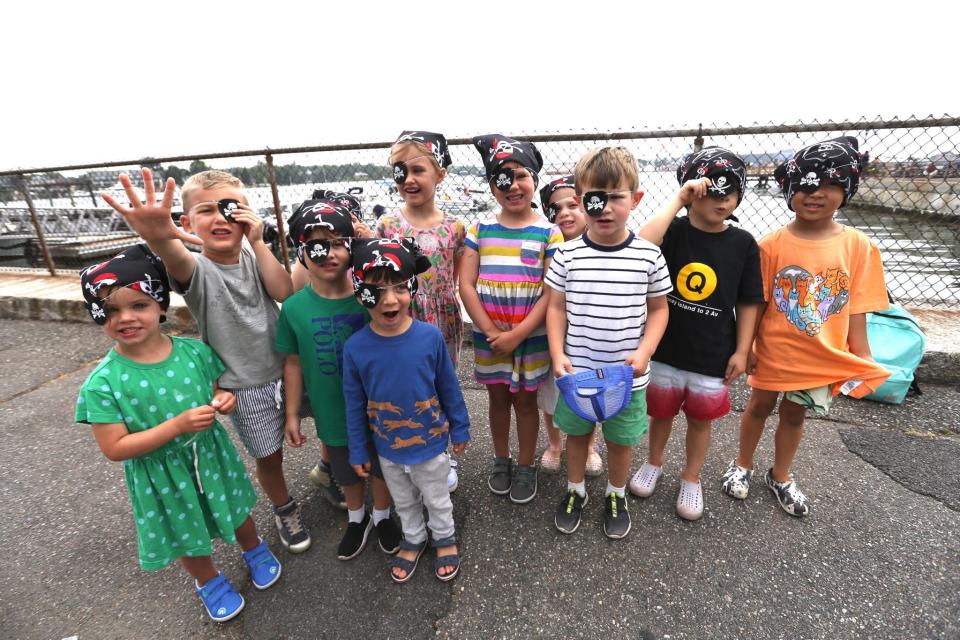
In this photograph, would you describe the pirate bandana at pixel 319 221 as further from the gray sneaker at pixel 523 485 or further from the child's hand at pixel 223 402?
the gray sneaker at pixel 523 485

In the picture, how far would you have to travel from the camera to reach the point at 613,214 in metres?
1.86

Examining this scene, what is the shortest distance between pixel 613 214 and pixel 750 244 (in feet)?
2.31

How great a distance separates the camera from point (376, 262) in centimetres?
169

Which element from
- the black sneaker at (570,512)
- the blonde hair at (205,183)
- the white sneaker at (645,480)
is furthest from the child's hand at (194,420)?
the white sneaker at (645,480)

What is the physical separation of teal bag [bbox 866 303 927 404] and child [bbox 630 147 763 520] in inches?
72.1

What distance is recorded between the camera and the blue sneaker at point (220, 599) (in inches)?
72.1

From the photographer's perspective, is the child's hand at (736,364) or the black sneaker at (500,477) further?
the black sneaker at (500,477)

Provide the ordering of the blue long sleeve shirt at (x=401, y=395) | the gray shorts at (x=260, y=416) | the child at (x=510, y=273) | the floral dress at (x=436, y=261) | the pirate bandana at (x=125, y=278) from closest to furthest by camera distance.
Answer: the pirate bandana at (x=125, y=278) → the blue long sleeve shirt at (x=401, y=395) → the gray shorts at (x=260, y=416) → the child at (x=510, y=273) → the floral dress at (x=436, y=261)

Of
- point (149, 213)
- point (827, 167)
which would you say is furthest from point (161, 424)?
point (827, 167)

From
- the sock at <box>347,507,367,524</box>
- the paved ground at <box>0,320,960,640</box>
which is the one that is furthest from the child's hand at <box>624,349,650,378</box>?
the sock at <box>347,507,367,524</box>

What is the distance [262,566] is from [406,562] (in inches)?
25.8

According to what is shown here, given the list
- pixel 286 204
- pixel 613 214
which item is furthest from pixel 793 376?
pixel 286 204

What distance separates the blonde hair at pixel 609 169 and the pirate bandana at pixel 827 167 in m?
0.73

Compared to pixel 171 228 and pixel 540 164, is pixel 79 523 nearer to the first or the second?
pixel 171 228
